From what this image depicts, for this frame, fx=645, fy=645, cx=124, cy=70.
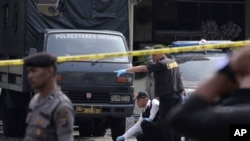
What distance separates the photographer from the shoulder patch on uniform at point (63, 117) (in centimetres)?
413

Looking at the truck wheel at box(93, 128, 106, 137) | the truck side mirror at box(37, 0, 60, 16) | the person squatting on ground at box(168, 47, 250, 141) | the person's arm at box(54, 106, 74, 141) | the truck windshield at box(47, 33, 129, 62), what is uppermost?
the truck side mirror at box(37, 0, 60, 16)

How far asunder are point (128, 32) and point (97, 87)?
87.6 inches

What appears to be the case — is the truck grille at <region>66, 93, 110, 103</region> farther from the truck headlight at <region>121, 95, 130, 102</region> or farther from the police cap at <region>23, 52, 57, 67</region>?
the police cap at <region>23, 52, 57, 67</region>

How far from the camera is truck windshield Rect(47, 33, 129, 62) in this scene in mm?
11062

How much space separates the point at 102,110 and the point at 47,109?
6.59 meters

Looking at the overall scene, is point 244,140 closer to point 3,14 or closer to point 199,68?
point 199,68

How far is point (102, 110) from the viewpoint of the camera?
1079 centimetres

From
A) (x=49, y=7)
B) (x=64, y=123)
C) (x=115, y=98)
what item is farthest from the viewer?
(x=49, y=7)

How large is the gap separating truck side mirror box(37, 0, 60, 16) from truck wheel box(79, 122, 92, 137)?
7.11 feet

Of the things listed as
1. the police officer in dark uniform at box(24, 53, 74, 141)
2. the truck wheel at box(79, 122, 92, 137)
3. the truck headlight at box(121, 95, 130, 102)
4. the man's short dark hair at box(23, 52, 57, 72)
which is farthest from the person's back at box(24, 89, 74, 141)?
the truck wheel at box(79, 122, 92, 137)

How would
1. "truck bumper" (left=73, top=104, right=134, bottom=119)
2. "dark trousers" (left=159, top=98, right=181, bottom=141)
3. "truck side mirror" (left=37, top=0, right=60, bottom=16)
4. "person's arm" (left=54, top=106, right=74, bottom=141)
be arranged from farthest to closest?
"truck side mirror" (left=37, top=0, right=60, bottom=16) < "truck bumper" (left=73, top=104, right=134, bottom=119) < "dark trousers" (left=159, top=98, right=181, bottom=141) < "person's arm" (left=54, top=106, right=74, bottom=141)

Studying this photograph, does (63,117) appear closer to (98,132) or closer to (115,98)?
(115,98)

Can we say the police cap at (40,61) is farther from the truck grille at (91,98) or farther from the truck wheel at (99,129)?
the truck wheel at (99,129)

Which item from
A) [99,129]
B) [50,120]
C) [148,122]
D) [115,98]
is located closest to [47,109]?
[50,120]
